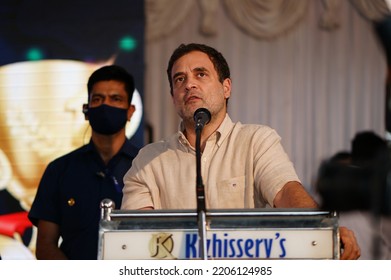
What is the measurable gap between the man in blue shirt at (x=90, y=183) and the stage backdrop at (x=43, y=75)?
1106 millimetres

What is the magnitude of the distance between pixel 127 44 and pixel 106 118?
1.36 metres

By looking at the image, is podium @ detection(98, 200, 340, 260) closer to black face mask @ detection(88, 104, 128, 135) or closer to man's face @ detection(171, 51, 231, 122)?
man's face @ detection(171, 51, 231, 122)

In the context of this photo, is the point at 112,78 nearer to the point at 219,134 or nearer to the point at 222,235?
the point at 219,134

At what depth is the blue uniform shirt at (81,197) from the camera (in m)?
4.34

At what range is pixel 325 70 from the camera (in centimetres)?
645

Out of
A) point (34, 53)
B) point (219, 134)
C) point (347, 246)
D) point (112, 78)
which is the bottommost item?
point (347, 246)

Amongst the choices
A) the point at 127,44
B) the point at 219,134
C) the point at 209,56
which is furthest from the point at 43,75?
the point at 219,134

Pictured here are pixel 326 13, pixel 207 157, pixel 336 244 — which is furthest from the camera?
pixel 326 13

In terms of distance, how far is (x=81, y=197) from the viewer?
14.4 ft
